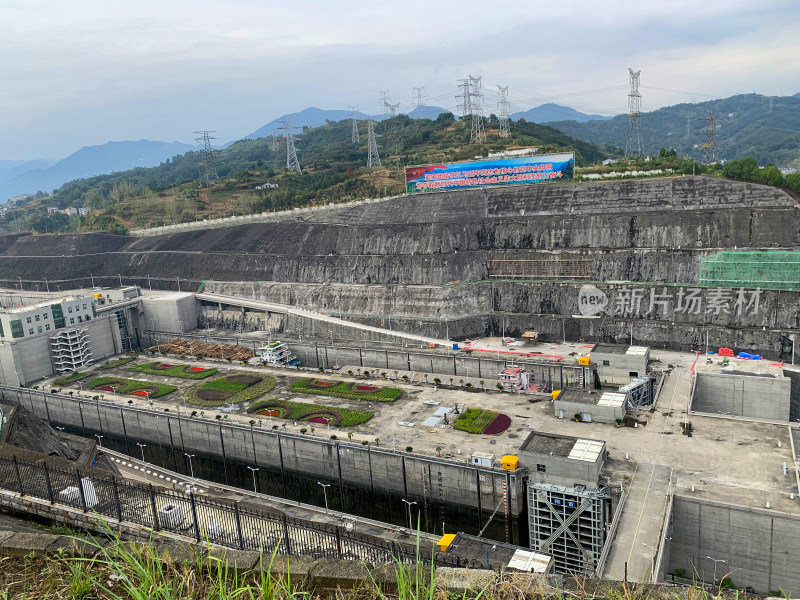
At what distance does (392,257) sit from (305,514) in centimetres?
5202

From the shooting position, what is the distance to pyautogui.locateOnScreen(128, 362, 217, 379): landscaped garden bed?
7469 centimetres

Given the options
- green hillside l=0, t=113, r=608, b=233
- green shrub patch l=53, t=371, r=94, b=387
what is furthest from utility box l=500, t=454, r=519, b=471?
green hillside l=0, t=113, r=608, b=233

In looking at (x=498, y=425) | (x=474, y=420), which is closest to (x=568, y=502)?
(x=498, y=425)

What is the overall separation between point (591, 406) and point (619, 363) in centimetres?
1254

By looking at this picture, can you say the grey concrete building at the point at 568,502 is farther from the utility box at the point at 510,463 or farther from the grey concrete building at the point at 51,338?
the grey concrete building at the point at 51,338

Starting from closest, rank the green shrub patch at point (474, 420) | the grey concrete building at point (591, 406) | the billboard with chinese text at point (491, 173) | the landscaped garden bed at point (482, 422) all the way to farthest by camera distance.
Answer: the grey concrete building at point (591, 406) → the landscaped garden bed at point (482, 422) → the green shrub patch at point (474, 420) → the billboard with chinese text at point (491, 173)

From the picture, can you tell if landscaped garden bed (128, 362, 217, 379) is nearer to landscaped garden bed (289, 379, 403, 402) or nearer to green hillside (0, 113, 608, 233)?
landscaped garden bed (289, 379, 403, 402)

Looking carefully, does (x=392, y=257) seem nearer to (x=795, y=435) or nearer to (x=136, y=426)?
(x=136, y=426)

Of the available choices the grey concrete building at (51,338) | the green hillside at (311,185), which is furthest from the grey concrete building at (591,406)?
the green hillside at (311,185)

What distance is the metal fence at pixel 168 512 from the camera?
3023cm

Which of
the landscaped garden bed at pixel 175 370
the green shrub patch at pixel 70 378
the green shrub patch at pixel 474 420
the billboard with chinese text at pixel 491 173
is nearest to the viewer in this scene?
the green shrub patch at pixel 474 420

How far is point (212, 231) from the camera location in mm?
120125

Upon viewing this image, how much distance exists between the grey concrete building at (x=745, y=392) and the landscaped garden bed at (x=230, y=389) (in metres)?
47.2

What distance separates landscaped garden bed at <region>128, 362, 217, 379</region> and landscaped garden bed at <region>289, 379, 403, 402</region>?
14.3 meters
